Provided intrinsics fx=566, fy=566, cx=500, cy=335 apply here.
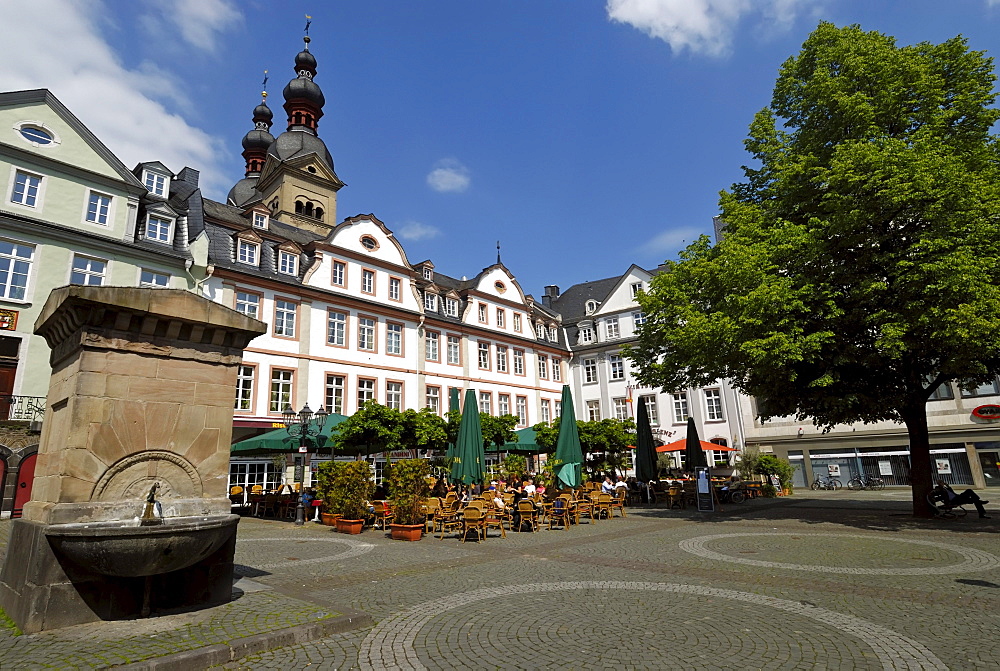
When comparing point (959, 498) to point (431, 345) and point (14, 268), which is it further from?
point (14, 268)

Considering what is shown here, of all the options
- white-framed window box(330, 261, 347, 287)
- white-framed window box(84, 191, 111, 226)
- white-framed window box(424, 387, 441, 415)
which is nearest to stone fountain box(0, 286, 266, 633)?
white-framed window box(84, 191, 111, 226)

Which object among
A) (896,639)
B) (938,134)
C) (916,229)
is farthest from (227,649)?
(938,134)

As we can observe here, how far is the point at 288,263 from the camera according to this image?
26.7 meters

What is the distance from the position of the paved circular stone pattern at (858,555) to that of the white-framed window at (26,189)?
78.4ft

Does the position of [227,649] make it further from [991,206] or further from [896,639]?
[991,206]

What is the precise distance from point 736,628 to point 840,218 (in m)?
11.2

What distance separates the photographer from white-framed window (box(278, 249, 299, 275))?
2648 centimetres

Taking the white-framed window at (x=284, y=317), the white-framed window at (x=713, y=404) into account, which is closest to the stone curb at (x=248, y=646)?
the white-framed window at (x=284, y=317)

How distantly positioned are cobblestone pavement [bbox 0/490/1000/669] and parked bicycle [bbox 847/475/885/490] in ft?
66.4

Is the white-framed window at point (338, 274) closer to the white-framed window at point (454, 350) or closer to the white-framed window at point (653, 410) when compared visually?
the white-framed window at point (454, 350)

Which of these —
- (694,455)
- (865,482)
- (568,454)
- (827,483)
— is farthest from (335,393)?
(865,482)

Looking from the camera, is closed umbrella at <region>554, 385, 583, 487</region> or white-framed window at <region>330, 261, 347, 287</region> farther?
white-framed window at <region>330, 261, 347, 287</region>

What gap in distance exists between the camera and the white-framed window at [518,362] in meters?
36.7

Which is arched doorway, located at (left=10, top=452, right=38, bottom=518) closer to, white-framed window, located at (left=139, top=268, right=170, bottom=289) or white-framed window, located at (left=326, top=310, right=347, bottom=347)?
white-framed window, located at (left=139, top=268, right=170, bottom=289)
